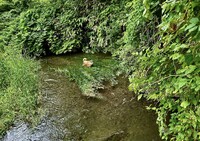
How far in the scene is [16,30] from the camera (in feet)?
26.7

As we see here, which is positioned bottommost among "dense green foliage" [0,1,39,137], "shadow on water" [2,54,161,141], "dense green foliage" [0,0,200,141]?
"shadow on water" [2,54,161,141]

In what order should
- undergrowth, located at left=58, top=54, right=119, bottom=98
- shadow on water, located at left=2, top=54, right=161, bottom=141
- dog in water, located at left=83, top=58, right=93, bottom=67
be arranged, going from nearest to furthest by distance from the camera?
shadow on water, located at left=2, top=54, right=161, bottom=141
undergrowth, located at left=58, top=54, right=119, bottom=98
dog in water, located at left=83, top=58, right=93, bottom=67

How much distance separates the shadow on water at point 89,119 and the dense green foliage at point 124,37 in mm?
293

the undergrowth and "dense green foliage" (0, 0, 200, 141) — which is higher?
"dense green foliage" (0, 0, 200, 141)

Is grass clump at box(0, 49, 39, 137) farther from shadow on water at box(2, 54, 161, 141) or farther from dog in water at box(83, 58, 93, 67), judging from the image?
dog in water at box(83, 58, 93, 67)

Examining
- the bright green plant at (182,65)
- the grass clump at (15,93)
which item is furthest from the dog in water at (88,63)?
the bright green plant at (182,65)

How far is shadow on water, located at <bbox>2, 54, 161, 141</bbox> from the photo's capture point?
3.69 metres

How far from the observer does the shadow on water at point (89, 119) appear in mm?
3686

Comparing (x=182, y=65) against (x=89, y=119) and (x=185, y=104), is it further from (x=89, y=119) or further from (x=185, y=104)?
(x=89, y=119)

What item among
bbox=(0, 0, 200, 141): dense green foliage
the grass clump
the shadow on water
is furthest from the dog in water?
the grass clump

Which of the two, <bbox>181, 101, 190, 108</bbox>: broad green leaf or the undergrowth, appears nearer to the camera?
<bbox>181, 101, 190, 108</bbox>: broad green leaf

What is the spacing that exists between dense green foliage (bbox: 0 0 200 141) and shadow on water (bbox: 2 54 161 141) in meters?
0.29

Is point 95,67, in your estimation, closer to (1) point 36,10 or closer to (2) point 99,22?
(2) point 99,22

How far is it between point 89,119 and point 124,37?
4.80 feet
